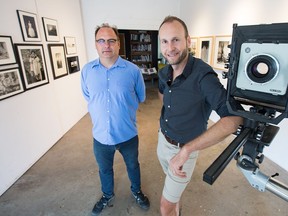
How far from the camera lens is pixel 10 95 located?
6.54 feet

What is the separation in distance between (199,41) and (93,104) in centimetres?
306

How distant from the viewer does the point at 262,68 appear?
53 centimetres

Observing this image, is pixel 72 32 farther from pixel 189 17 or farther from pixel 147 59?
pixel 147 59

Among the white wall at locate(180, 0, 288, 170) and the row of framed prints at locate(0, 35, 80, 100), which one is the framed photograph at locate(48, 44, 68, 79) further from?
the white wall at locate(180, 0, 288, 170)

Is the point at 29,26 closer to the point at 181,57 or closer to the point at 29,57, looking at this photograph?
the point at 29,57

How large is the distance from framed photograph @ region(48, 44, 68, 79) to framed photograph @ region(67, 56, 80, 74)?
0.16 metres

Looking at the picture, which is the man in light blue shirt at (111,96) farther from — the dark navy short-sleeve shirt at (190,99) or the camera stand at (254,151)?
the camera stand at (254,151)

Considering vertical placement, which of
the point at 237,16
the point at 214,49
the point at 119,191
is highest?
the point at 237,16

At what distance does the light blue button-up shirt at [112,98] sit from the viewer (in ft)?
4.48

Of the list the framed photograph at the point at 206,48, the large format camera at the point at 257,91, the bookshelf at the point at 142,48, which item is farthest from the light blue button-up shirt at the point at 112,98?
the bookshelf at the point at 142,48

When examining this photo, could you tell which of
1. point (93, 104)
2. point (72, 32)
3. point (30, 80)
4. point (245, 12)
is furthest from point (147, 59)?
point (93, 104)

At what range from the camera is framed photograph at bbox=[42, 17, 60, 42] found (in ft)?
8.76

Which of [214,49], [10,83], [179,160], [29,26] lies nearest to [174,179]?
[179,160]

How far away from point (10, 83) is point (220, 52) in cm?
308
